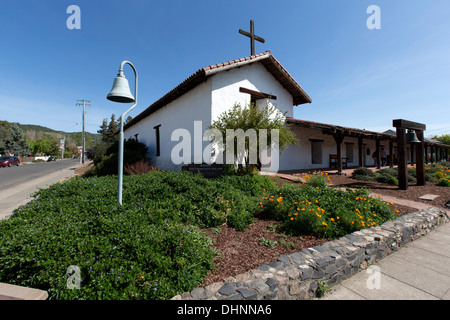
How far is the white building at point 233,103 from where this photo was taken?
27.7 feet

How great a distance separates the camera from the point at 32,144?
5547 centimetres

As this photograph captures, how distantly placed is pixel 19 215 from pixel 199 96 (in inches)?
282

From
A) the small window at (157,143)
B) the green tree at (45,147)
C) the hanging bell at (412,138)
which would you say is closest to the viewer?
the hanging bell at (412,138)

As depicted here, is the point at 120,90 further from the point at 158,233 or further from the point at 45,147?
the point at 45,147

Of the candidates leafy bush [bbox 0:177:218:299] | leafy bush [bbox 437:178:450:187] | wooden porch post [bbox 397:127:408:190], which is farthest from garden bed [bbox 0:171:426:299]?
leafy bush [bbox 437:178:450:187]

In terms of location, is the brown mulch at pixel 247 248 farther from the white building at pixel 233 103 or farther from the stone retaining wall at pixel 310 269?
the white building at pixel 233 103

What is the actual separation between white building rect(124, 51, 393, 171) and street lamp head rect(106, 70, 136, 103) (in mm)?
4378

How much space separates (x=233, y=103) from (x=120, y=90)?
19.9 ft

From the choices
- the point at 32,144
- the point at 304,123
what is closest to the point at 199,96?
the point at 304,123

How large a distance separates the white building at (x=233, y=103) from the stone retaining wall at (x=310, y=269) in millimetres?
6058

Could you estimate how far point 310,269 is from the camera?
2.42 metres

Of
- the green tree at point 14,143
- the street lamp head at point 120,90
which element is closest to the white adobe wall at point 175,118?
the street lamp head at point 120,90

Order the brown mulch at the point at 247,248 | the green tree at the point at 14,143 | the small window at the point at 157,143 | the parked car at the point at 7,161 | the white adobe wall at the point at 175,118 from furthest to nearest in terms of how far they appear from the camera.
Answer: the green tree at the point at 14,143 < the parked car at the point at 7,161 < the small window at the point at 157,143 < the white adobe wall at the point at 175,118 < the brown mulch at the point at 247,248
